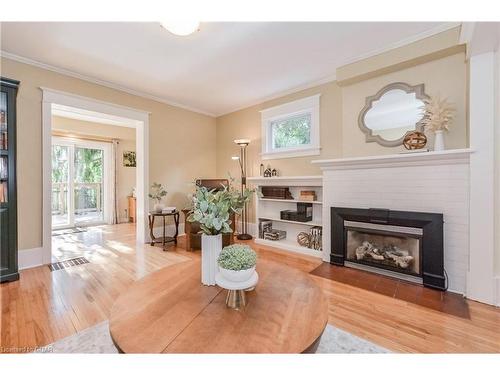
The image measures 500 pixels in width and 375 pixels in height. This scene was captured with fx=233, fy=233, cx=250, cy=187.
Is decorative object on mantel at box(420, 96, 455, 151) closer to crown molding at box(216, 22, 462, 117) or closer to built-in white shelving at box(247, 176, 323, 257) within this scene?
crown molding at box(216, 22, 462, 117)

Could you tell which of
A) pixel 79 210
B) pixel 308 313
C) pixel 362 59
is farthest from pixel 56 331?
pixel 79 210

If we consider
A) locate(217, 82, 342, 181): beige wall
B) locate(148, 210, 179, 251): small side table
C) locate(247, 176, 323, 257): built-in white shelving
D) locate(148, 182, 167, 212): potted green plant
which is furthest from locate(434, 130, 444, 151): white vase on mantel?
locate(148, 182, 167, 212): potted green plant

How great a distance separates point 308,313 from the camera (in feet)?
3.53

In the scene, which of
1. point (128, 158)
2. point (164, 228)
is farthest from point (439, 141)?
point (128, 158)

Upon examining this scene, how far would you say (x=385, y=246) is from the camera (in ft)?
8.89

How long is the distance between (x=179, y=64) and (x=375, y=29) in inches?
89.7

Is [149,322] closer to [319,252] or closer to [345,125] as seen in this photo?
[319,252]

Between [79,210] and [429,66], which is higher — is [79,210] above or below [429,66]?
below

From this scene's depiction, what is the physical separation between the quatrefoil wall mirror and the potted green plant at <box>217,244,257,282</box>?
2553 mm

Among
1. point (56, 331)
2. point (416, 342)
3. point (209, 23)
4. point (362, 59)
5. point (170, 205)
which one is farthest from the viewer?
point (170, 205)

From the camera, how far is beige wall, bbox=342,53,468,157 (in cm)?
242

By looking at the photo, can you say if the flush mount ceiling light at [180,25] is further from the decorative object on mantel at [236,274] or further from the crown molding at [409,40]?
the crown molding at [409,40]

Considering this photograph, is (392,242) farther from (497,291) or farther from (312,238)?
(312,238)

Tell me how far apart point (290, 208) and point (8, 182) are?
3.62 metres
